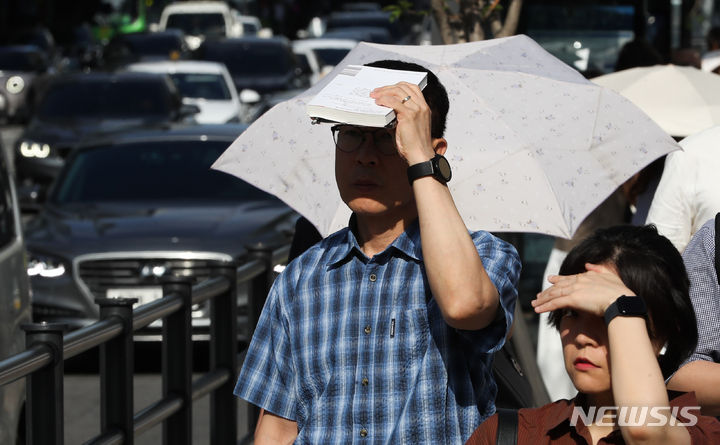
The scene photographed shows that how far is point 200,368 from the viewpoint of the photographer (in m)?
9.86

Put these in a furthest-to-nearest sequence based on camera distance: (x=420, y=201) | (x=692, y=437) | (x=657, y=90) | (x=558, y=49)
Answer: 1. (x=558, y=49)
2. (x=657, y=90)
3. (x=420, y=201)
4. (x=692, y=437)

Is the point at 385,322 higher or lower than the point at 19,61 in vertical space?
lower

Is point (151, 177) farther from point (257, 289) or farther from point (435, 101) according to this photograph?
point (435, 101)

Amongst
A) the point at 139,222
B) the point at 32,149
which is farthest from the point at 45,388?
the point at 32,149

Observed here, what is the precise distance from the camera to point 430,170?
114 inches

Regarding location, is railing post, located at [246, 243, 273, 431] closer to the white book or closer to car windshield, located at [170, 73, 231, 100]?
the white book

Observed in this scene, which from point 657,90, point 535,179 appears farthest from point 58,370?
point 657,90

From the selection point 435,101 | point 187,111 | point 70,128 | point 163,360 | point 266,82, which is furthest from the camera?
point 266,82

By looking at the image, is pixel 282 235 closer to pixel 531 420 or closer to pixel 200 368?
pixel 200 368

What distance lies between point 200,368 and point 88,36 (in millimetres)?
52751

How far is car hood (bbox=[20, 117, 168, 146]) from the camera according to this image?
17.0m

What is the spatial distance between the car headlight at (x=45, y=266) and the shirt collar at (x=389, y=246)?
6.47 metres

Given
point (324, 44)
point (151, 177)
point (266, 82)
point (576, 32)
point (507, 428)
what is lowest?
point (151, 177)

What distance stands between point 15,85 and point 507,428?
32141 millimetres
